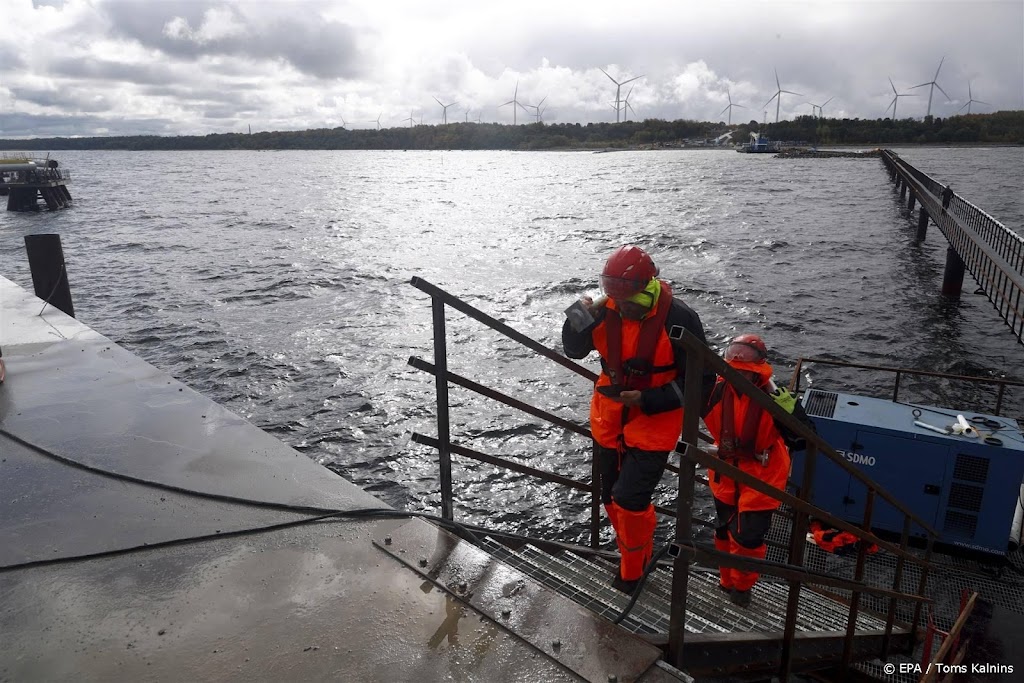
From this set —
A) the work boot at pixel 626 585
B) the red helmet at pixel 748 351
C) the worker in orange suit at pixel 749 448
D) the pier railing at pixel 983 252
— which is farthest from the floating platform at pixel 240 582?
the pier railing at pixel 983 252

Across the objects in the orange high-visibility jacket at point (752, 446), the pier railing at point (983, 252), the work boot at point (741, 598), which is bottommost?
the work boot at point (741, 598)

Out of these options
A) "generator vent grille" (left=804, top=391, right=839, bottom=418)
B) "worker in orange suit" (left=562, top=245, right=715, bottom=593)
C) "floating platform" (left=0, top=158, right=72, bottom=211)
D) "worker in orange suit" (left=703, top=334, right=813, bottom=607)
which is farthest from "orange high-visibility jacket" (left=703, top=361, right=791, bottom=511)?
"floating platform" (left=0, top=158, right=72, bottom=211)

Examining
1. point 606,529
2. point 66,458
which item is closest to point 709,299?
point 606,529

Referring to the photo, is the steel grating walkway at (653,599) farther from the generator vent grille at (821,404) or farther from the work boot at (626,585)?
the generator vent grille at (821,404)

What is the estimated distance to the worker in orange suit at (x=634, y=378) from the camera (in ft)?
13.2

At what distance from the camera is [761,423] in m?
5.16

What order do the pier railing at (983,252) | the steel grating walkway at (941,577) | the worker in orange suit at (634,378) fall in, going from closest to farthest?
the worker in orange suit at (634,378), the steel grating walkway at (941,577), the pier railing at (983,252)

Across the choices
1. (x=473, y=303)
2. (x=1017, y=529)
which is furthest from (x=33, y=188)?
(x=1017, y=529)

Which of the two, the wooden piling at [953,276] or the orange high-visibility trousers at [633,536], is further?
the wooden piling at [953,276]

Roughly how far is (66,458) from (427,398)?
454 inches

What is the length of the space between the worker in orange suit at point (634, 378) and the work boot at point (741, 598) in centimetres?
128

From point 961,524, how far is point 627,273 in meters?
7.64

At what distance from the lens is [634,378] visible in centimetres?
418

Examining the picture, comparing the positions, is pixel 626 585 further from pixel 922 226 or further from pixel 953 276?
pixel 922 226
